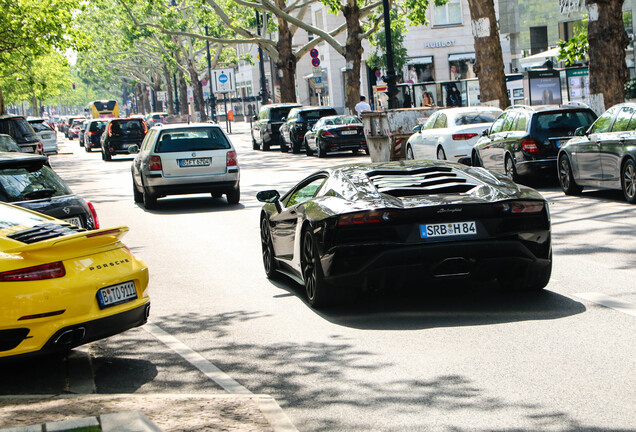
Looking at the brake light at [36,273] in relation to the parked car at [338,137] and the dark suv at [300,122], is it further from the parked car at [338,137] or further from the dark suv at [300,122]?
the dark suv at [300,122]

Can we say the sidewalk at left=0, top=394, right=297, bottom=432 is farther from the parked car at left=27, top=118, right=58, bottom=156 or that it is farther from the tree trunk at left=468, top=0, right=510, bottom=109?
the parked car at left=27, top=118, right=58, bottom=156

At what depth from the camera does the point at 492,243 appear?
8133mm

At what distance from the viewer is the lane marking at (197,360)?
Answer: 6345 millimetres

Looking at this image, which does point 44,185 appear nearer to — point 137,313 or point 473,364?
point 137,313

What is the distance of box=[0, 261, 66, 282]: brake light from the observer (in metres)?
6.53

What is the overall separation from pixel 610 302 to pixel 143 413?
4.27 meters

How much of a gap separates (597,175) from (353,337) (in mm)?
9689

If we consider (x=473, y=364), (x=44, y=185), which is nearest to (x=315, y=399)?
(x=473, y=364)

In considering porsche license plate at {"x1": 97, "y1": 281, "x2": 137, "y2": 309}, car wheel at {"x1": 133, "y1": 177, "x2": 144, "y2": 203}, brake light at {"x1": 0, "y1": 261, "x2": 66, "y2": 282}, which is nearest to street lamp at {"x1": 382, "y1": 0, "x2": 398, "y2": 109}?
car wheel at {"x1": 133, "y1": 177, "x2": 144, "y2": 203}

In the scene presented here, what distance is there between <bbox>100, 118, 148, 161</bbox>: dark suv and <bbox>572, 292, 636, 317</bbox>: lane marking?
1392 inches

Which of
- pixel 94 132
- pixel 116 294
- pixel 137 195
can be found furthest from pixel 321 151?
pixel 116 294

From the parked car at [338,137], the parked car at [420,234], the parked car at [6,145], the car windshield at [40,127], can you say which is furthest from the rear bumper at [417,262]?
the car windshield at [40,127]

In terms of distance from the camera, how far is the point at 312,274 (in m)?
8.62

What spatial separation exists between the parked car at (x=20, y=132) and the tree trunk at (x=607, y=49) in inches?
670
